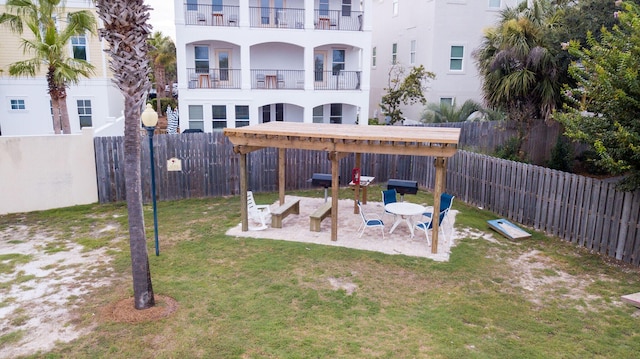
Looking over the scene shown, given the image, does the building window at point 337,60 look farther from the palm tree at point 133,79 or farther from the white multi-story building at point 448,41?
the palm tree at point 133,79

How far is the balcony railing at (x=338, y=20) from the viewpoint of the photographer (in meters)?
24.3

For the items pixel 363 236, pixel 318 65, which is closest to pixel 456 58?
pixel 318 65

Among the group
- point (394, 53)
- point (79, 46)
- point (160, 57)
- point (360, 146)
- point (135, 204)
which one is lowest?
point (135, 204)

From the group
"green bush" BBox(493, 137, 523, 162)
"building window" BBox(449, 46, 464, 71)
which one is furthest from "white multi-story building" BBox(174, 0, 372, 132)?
"green bush" BBox(493, 137, 523, 162)

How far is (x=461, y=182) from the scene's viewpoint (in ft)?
48.8

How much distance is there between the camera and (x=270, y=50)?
2483cm

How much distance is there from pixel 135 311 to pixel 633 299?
8.38m

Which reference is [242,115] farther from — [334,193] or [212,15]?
[334,193]

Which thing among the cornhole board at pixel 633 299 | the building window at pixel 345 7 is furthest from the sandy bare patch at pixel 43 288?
the building window at pixel 345 7

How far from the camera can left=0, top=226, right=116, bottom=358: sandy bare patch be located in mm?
6719

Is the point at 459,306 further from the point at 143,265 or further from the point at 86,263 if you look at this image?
the point at 86,263

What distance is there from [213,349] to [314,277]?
2.88m

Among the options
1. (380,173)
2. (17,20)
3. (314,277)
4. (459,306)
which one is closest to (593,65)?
(459,306)

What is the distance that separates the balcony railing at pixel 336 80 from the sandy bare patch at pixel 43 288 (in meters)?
17.0
